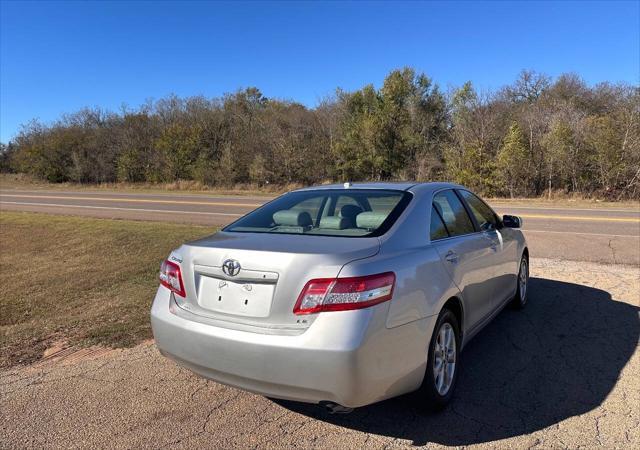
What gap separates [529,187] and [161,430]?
25.5 m

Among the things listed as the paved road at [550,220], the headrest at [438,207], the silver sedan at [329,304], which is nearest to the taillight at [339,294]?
the silver sedan at [329,304]

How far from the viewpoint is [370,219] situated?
335cm

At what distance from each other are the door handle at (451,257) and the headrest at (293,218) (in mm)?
1052

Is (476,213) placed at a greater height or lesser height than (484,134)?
lesser

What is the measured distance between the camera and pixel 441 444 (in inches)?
112

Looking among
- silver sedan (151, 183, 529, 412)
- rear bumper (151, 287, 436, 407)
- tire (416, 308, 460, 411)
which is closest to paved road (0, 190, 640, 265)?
tire (416, 308, 460, 411)

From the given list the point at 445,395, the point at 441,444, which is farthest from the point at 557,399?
the point at 441,444

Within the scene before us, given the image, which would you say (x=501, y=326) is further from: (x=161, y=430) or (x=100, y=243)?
(x=100, y=243)

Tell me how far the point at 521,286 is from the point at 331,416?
3354 millimetres

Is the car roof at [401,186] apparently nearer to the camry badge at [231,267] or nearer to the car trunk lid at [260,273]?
the car trunk lid at [260,273]

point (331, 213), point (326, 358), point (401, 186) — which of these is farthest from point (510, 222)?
point (326, 358)

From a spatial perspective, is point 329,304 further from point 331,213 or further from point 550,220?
point 550,220

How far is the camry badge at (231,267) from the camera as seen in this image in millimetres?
2789

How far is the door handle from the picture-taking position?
11.2 ft
